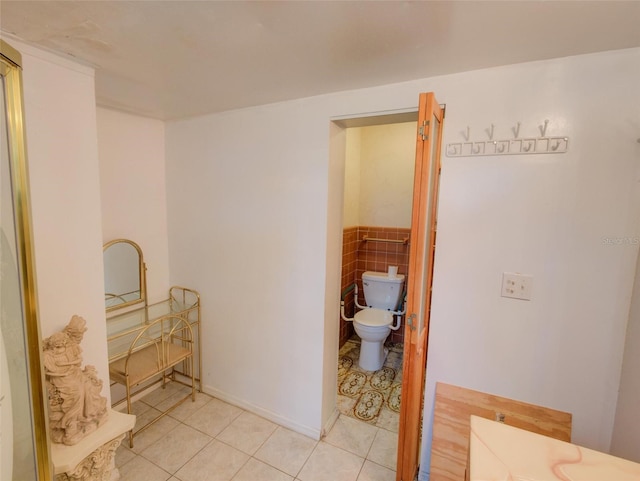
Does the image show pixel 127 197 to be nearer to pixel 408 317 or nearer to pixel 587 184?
pixel 408 317

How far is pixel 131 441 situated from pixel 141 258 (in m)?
1.24

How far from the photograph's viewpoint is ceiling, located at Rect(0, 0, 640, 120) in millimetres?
976

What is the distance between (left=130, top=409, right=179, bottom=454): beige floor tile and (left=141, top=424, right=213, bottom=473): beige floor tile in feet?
Result: 0.11

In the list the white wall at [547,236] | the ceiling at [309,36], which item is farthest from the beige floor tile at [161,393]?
the ceiling at [309,36]

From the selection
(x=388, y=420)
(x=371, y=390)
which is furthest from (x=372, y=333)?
(x=388, y=420)

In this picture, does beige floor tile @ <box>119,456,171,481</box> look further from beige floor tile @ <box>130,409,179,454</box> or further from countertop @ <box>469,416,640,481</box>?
countertop @ <box>469,416,640,481</box>

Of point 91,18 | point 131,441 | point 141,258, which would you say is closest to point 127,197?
point 141,258

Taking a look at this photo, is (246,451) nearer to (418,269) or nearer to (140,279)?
(140,279)

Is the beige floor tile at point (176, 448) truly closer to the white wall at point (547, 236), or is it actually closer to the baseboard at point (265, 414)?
the baseboard at point (265, 414)

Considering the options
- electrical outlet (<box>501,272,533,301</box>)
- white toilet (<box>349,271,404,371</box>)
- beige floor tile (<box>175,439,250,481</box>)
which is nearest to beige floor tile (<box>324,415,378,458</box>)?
beige floor tile (<box>175,439,250,481</box>)

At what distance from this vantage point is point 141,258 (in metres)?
2.29

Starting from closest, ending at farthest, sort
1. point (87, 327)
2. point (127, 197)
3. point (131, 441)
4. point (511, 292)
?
point (511, 292) → point (87, 327) → point (131, 441) → point (127, 197)

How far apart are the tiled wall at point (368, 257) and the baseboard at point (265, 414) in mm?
1215

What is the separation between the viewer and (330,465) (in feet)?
5.90
